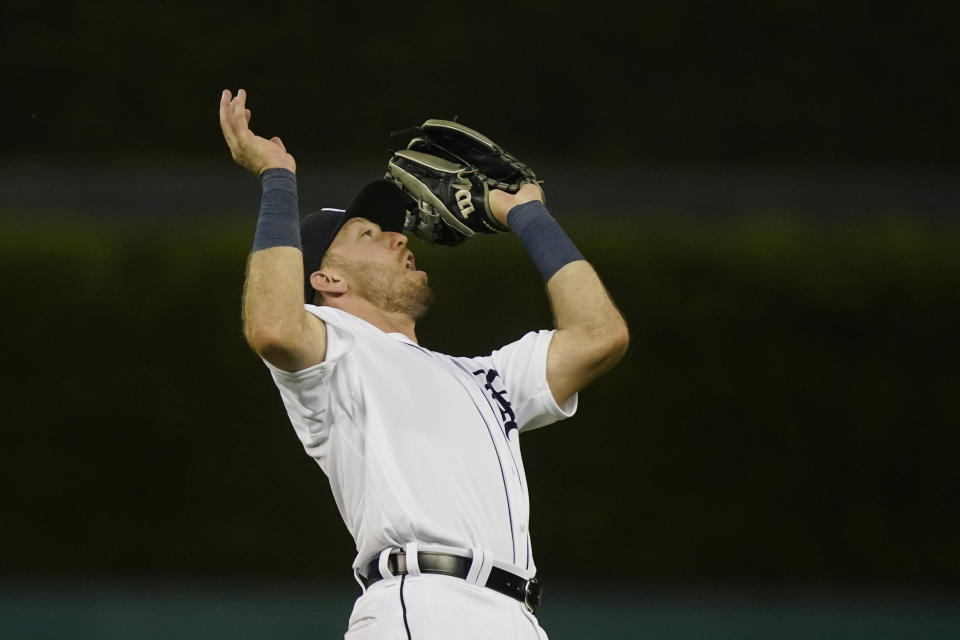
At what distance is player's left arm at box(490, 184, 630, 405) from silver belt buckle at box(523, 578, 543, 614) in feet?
1.26

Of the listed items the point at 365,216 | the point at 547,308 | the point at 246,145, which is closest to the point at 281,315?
the point at 246,145

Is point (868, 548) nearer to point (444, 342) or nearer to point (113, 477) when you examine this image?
point (444, 342)

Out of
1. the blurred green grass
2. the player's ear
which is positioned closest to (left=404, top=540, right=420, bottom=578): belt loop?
the player's ear

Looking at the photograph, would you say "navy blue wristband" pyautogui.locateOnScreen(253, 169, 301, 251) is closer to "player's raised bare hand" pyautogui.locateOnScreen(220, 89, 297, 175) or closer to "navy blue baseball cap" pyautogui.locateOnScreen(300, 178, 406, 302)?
"player's raised bare hand" pyautogui.locateOnScreen(220, 89, 297, 175)

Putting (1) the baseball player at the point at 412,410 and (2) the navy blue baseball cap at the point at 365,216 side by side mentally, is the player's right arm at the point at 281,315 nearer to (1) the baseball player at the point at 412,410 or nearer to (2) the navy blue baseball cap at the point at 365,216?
(1) the baseball player at the point at 412,410

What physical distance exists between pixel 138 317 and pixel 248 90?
1.01 m

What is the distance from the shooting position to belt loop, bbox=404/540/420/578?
1.83 metres

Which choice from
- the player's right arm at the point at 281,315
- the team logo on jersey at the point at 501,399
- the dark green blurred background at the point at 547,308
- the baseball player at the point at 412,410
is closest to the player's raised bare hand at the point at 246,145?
the baseball player at the point at 412,410

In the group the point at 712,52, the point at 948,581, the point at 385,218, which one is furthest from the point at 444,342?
the point at 385,218

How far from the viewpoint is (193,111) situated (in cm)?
502

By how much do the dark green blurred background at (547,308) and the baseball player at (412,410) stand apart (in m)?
2.30

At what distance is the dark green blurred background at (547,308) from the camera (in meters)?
4.60

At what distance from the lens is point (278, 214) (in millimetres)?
1955

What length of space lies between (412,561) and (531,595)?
212 millimetres
